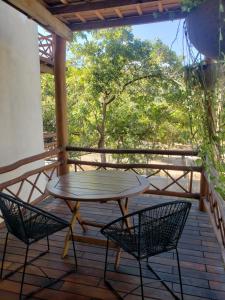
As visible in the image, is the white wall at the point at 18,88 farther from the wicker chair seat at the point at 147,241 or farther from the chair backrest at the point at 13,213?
the wicker chair seat at the point at 147,241

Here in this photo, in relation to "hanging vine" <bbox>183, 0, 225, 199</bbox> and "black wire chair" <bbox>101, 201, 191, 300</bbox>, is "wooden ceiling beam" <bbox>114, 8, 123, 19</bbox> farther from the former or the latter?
"black wire chair" <bbox>101, 201, 191, 300</bbox>

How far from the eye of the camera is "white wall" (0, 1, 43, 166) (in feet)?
11.2

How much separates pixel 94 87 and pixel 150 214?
536 centimetres

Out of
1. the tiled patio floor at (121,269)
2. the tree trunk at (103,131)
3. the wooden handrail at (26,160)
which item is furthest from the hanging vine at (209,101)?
the tree trunk at (103,131)

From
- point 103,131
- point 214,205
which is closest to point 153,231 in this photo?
point 214,205

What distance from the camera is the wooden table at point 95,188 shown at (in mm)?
2160

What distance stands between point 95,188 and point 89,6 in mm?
2168

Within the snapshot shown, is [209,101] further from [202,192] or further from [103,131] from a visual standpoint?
[103,131]

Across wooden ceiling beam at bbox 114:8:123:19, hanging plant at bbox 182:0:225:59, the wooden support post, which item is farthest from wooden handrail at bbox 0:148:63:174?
hanging plant at bbox 182:0:225:59

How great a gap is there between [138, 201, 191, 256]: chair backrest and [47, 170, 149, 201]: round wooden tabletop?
1.45ft

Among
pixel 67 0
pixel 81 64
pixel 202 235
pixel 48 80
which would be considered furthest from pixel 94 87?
pixel 202 235

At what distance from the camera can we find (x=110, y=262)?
240cm

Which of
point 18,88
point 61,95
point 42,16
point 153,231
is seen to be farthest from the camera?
point 61,95

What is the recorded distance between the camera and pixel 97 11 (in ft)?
11.0
